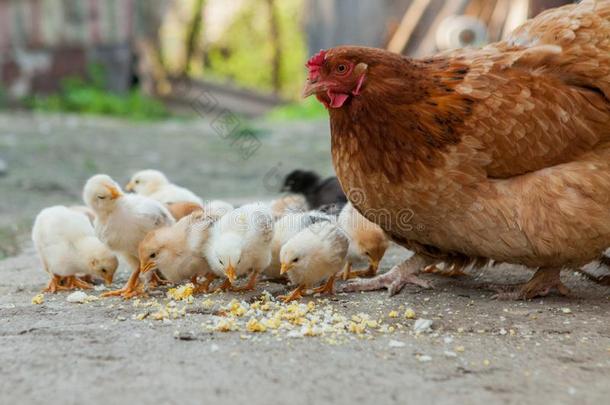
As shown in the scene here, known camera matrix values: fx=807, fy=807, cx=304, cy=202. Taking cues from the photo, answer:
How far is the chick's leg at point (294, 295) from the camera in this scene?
138 inches

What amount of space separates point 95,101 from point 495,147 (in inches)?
386

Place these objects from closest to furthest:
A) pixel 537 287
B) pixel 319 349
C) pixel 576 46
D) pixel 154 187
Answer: pixel 319 349 < pixel 576 46 < pixel 537 287 < pixel 154 187

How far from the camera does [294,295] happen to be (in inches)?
139

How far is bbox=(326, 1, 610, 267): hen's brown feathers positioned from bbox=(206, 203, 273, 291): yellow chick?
49 centimetres

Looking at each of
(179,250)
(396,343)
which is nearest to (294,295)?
(179,250)

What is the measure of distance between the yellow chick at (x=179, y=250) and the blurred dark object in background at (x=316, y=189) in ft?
3.47

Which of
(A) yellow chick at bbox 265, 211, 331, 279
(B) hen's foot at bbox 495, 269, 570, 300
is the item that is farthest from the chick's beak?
(B) hen's foot at bbox 495, 269, 570, 300

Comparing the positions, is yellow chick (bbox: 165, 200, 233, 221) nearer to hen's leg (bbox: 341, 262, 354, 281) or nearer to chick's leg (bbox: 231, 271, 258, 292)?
chick's leg (bbox: 231, 271, 258, 292)

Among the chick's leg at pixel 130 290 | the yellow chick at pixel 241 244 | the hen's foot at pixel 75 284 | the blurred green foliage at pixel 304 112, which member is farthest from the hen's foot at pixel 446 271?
the blurred green foliage at pixel 304 112

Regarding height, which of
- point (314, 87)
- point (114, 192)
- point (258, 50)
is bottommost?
point (114, 192)

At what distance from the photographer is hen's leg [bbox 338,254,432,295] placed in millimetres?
3734

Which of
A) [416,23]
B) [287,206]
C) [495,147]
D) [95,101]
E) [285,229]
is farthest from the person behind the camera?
[95,101]

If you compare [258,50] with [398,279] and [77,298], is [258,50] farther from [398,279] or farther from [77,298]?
[77,298]

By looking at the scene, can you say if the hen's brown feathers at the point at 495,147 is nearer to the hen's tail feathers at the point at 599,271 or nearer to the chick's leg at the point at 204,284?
the hen's tail feathers at the point at 599,271
